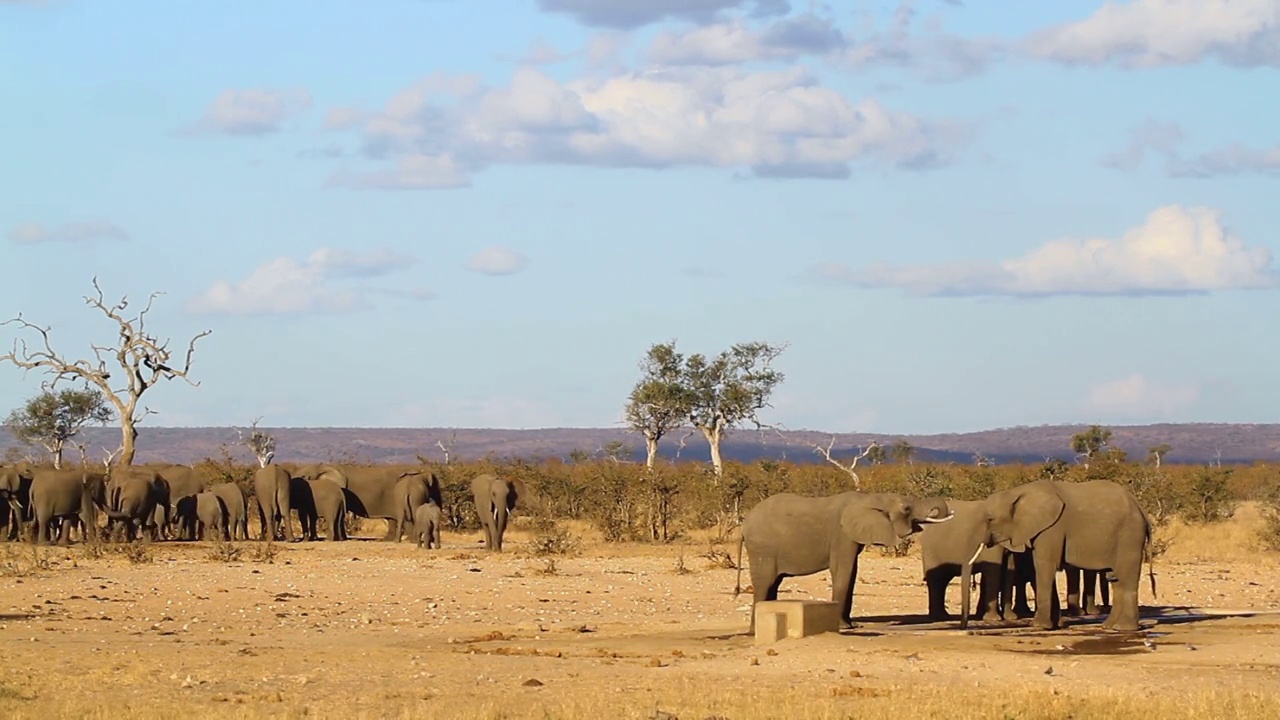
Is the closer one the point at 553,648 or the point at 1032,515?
the point at 553,648

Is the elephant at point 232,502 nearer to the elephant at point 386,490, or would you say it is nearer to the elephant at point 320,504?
the elephant at point 320,504

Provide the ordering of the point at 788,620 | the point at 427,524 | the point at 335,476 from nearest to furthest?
the point at 788,620, the point at 427,524, the point at 335,476

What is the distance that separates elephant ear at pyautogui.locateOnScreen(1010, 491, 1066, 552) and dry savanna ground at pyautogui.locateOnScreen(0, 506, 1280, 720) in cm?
125

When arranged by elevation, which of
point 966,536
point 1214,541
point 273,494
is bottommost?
point 1214,541

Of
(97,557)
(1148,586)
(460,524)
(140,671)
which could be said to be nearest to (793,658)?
(140,671)

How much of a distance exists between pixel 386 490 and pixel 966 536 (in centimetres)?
2262

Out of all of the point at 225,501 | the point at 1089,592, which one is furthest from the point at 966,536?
the point at 225,501

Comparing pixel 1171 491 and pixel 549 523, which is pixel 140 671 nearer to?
pixel 549 523

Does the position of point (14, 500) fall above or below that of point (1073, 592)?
above

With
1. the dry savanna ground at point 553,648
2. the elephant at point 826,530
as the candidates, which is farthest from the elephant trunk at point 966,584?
the elephant at point 826,530

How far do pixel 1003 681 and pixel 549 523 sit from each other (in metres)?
22.5

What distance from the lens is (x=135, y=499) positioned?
40.9 metres

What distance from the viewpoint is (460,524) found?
164ft

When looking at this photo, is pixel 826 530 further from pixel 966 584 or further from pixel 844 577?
pixel 966 584
